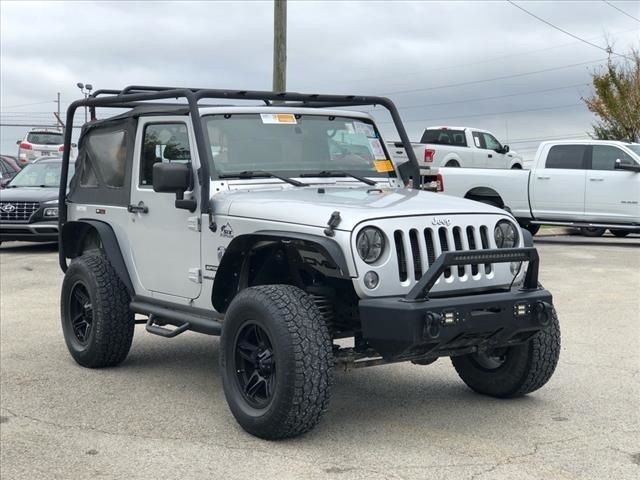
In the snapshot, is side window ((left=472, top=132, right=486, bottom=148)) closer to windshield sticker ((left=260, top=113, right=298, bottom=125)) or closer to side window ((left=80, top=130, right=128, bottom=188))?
side window ((left=80, top=130, right=128, bottom=188))

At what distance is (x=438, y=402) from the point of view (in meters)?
6.36

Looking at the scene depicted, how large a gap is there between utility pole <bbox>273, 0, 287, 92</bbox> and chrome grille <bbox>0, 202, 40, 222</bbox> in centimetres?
533

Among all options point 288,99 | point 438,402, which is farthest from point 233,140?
point 438,402

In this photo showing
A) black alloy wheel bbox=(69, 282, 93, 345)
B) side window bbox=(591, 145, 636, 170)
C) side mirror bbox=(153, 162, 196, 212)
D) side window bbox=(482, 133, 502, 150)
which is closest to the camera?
side mirror bbox=(153, 162, 196, 212)

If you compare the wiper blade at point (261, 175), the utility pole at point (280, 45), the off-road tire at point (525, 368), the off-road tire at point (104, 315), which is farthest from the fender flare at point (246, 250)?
the utility pole at point (280, 45)

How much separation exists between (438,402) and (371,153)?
1.96m

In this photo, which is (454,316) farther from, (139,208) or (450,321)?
(139,208)

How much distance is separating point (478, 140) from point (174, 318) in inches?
859

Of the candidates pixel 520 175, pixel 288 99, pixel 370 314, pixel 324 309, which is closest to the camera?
pixel 370 314

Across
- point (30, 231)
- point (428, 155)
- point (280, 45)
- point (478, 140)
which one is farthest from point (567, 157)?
point (478, 140)

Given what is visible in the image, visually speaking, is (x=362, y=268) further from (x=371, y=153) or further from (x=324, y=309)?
(x=371, y=153)

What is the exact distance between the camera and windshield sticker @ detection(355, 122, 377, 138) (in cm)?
726

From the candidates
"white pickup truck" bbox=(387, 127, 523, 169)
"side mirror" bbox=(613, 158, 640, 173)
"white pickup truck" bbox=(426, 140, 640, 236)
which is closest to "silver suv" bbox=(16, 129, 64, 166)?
"white pickup truck" bbox=(387, 127, 523, 169)

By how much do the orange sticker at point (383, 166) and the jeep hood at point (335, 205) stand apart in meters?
0.64
